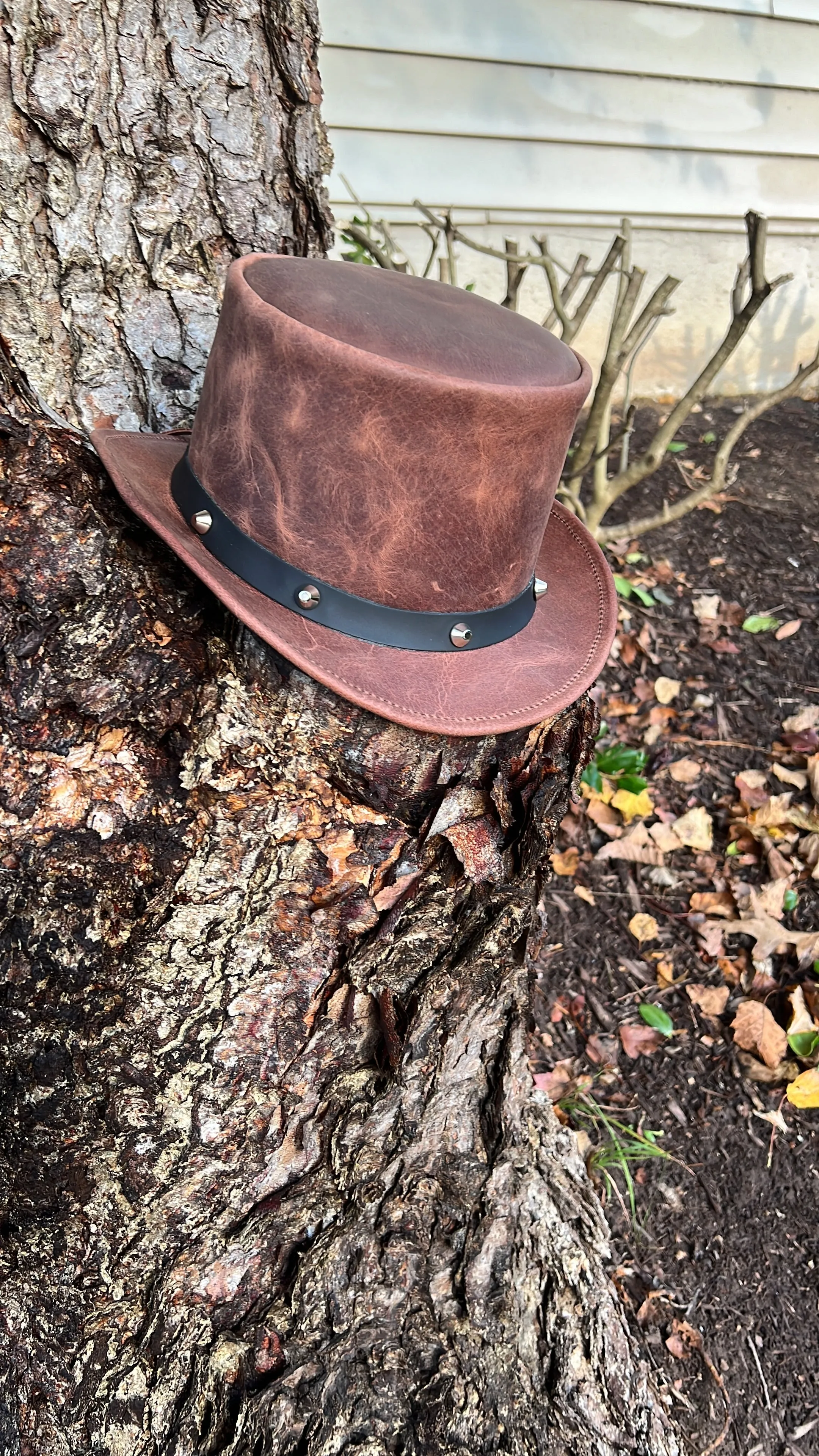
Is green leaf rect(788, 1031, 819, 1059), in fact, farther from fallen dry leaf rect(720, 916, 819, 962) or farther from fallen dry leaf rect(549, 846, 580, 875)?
fallen dry leaf rect(549, 846, 580, 875)

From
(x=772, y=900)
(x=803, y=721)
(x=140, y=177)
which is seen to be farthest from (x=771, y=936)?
(x=140, y=177)

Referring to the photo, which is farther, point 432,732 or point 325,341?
point 432,732

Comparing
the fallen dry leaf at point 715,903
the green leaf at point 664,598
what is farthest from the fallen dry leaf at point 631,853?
the green leaf at point 664,598

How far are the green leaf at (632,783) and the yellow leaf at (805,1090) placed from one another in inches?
37.0

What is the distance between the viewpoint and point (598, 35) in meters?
4.16

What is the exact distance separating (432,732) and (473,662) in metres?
0.16

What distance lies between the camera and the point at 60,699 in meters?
1.27

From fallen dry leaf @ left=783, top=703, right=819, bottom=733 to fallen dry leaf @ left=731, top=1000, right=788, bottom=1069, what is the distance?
1.10m

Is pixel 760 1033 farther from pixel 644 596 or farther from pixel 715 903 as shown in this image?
pixel 644 596

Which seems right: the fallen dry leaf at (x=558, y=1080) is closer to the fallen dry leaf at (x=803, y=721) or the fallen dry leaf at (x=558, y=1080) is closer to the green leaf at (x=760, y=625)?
the fallen dry leaf at (x=803, y=721)

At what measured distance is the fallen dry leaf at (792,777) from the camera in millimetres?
3135

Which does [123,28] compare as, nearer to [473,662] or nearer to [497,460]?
[497,460]

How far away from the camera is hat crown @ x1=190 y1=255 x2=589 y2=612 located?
1209mm

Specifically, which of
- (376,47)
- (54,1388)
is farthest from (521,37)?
(54,1388)
